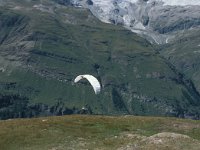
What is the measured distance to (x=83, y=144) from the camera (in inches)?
2205

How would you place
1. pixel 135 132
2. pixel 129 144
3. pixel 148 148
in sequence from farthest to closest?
pixel 135 132, pixel 129 144, pixel 148 148

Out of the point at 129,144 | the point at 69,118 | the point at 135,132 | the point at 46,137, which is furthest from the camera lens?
the point at 69,118

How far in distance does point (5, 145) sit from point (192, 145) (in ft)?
63.1

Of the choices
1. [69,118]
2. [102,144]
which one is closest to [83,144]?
[102,144]

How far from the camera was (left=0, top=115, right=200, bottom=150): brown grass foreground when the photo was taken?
53.4 m

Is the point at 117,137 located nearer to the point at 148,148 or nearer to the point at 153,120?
the point at 148,148

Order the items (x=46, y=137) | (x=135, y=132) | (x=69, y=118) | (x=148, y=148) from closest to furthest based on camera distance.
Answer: (x=148, y=148) → (x=46, y=137) → (x=135, y=132) → (x=69, y=118)

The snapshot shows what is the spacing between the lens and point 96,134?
61375 millimetres

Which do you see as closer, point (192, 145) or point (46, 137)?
point (192, 145)

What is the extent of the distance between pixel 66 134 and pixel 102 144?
18.7ft

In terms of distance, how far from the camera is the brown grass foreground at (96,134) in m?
53.4

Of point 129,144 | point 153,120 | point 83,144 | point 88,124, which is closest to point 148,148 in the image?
point 129,144

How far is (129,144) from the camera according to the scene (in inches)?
2138

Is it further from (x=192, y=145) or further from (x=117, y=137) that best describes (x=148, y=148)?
(x=117, y=137)
